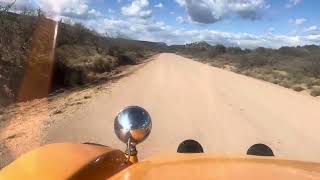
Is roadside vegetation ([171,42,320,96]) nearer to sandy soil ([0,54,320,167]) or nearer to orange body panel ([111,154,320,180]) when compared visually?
sandy soil ([0,54,320,167])

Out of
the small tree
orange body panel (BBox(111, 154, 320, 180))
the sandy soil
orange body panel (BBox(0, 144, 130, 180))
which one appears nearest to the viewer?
orange body panel (BBox(111, 154, 320, 180))

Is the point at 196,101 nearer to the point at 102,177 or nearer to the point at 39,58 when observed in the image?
the point at 39,58

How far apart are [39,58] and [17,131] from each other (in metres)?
8.85

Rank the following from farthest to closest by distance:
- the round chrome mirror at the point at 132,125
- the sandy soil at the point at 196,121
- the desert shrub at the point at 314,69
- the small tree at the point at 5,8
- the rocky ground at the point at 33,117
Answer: the desert shrub at the point at 314,69, the small tree at the point at 5,8, the sandy soil at the point at 196,121, the rocky ground at the point at 33,117, the round chrome mirror at the point at 132,125

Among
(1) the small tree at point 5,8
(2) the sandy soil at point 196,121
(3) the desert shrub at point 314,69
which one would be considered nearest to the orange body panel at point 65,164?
(2) the sandy soil at point 196,121

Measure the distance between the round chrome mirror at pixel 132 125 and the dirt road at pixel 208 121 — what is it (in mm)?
5502

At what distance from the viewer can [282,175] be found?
2.39 metres

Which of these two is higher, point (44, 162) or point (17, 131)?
point (44, 162)

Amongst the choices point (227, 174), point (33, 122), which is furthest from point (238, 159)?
point (33, 122)

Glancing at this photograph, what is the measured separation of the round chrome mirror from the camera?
2.92 metres

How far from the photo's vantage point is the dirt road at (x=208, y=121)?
9.66 meters

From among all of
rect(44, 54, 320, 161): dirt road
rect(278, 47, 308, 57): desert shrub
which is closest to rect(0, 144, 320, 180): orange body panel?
rect(44, 54, 320, 161): dirt road

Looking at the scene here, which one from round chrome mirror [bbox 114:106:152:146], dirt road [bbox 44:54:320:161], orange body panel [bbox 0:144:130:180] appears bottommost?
dirt road [bbox 44:54:320:161]

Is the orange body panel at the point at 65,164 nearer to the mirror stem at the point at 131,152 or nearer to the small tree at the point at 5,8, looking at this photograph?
the mirror stem at the point at 131,152
